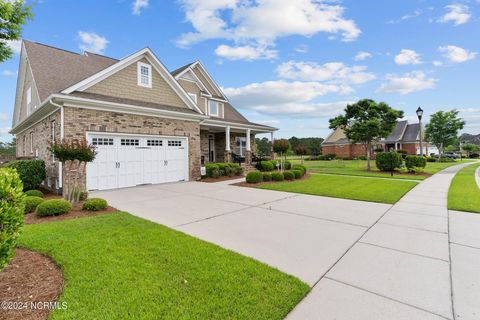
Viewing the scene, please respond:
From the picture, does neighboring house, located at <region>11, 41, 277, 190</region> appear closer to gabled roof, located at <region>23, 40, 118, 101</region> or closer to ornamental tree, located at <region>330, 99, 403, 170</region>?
gabled roof, located at <region>23, 40, 118, 101</region>

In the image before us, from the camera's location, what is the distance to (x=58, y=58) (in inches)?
586

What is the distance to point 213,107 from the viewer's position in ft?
64.3

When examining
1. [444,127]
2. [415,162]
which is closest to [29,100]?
[415,162]

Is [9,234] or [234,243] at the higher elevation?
[9,234]

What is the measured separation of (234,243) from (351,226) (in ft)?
9.29

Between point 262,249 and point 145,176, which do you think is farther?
point 145,176

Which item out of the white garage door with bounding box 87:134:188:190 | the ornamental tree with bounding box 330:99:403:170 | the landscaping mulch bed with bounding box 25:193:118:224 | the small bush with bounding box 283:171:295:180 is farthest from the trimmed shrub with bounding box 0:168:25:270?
the ornamental tree with bounding box 330:99:403:170

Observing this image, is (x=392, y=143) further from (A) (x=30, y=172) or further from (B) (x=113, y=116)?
(A) (x=30, y=172)

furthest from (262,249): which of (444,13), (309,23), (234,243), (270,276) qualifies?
(444,13)

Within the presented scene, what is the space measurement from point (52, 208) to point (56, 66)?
38.5 feet

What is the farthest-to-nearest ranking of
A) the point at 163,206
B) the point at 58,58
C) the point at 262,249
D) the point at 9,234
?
the point at 58,58, the point at 163,206, the point at 262,249, the point at 9,234

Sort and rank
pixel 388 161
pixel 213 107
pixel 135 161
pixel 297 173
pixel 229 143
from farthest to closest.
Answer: pixel 229 143 → pixel 213 107 → pixel 388 161 → pixel 297 173 → pixel 135 161

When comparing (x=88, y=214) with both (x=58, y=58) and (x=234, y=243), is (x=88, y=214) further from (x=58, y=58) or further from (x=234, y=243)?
(x=58, y=58)

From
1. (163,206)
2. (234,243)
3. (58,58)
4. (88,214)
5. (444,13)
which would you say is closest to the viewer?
(234,243)
